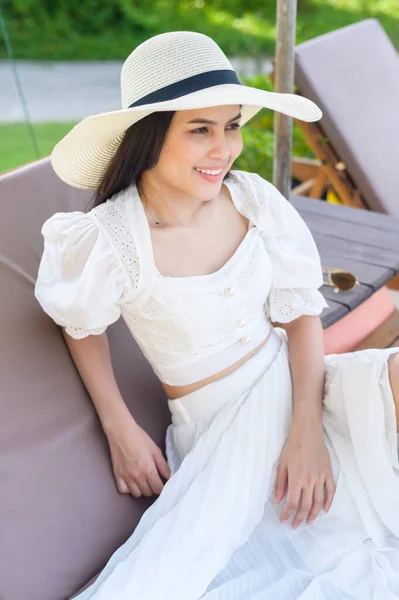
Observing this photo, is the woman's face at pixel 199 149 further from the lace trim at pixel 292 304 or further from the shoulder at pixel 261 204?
the lace trim at pixel 292 304

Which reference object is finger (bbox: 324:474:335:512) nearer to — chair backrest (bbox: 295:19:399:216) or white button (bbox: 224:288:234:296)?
white button (bbox: 224:288:234:296)

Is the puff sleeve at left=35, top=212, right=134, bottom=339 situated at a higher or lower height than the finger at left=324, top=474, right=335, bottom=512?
higher

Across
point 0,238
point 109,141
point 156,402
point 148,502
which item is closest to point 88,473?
point 148,502

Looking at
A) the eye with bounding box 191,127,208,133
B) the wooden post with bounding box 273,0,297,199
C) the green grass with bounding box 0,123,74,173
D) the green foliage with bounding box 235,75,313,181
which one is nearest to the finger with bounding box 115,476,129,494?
the eye with bounding box 191,127,208,133

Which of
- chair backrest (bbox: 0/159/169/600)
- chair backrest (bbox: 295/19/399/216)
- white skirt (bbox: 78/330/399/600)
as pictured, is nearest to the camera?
white skirt (bbox: 78/330/399/600)

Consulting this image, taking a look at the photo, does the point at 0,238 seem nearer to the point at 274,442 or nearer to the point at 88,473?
the point at 88,473

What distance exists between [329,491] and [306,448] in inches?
4.3

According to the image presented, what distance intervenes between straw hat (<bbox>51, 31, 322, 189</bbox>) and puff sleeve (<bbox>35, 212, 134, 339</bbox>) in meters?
0.20

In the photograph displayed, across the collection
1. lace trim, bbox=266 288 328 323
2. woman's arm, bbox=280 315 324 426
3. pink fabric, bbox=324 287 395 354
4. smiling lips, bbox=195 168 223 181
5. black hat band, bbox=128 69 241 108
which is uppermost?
black hat band, bbox=128 69 241 108

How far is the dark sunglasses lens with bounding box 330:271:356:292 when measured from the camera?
229 cm

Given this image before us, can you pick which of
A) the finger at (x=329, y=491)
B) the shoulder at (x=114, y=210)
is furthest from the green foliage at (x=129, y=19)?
the finger at (x=329, y=491)

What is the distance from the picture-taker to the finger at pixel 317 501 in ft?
5.08

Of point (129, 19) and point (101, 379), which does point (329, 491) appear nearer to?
point (101, 379)

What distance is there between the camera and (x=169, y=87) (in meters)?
1.49
